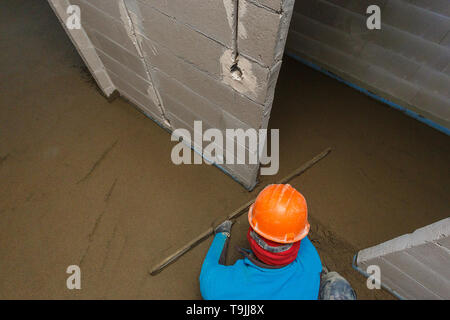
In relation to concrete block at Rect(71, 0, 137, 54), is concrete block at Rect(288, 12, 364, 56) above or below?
below

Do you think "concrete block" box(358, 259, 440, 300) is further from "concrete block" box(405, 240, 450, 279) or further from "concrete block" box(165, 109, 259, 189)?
"concrete block" box(165, 109, 259, 189)

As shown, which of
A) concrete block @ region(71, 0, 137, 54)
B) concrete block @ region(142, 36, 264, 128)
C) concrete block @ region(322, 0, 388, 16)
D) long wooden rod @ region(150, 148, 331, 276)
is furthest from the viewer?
concrete block @ region(322, 0, 388, 16)

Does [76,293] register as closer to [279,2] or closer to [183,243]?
[183,243]

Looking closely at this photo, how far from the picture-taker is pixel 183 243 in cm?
220

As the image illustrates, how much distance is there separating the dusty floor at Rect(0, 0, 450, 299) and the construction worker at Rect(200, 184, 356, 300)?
771mm

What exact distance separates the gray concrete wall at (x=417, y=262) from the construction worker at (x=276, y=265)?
1.66 ft

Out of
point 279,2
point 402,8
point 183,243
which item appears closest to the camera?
point 279,2

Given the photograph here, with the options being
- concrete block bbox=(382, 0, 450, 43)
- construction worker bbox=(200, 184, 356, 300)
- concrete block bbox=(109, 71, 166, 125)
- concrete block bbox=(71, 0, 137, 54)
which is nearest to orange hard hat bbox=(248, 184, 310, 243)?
construction worker bbox=(200, 184, 356, 300)

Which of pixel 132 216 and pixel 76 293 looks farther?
pixel 132 216

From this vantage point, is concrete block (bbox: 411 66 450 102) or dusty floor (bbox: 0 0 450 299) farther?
→ concrete block (bbox: 411 66 450 102)

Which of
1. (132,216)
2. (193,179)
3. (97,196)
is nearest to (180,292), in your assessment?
(132,216)

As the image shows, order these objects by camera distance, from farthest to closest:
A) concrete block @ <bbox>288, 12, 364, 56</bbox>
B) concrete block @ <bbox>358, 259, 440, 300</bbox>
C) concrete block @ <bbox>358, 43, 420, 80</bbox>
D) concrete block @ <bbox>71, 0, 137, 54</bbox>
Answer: concrete block @ <bbox>288, 12, 364, 56</bbox> → concrete block @ <bbox>358, 43, 420, 80</bbox> → concrete block @ <bbox>71, 0, 137, 54</bbox> → concrete block @ <bbox>358, 259, 440, 300</bbox>

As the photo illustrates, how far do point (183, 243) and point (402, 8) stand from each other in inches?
115

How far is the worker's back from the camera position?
128 cm
